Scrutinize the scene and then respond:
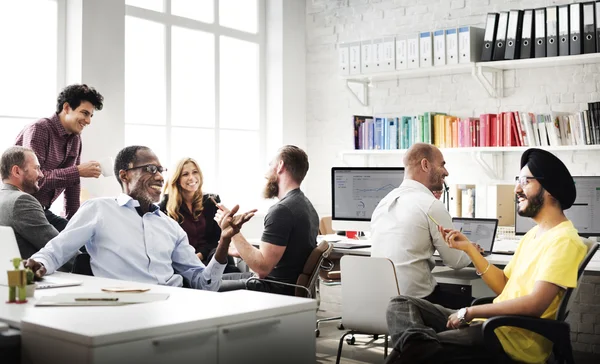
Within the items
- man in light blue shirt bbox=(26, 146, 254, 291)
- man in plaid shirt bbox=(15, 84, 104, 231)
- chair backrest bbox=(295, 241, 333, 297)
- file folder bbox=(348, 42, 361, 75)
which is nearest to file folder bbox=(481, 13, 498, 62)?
file folder bbox=(348, 42, 361, 75)

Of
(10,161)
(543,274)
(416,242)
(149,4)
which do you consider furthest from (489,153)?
(10,161)

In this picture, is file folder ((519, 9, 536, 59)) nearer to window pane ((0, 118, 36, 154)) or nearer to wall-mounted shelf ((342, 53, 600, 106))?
wall-mounted shelf ((342, 53, 600, 106))

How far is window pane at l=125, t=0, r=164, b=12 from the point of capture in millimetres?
6011

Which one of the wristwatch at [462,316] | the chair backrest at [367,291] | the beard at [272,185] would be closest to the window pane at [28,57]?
the beard at [272,185]

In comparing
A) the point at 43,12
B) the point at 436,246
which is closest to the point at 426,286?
the point at 436,246

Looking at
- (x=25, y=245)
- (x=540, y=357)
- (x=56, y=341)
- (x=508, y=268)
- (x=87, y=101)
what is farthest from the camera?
(x=87, y=101)

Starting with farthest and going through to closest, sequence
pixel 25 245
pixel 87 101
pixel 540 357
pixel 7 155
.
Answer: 1. pixel 87 101
2. pixel 7 155
3. pixel 25 245
4. pixel 540 357

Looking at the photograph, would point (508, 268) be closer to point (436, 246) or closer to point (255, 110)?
point (436, 246)

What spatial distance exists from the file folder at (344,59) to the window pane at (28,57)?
2344mm

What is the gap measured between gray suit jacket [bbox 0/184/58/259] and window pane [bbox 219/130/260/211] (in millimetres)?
3482

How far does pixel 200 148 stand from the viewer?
21.6ft

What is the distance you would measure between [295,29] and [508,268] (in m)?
4.57

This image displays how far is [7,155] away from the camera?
136 inches

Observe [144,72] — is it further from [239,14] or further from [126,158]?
[126,158]
